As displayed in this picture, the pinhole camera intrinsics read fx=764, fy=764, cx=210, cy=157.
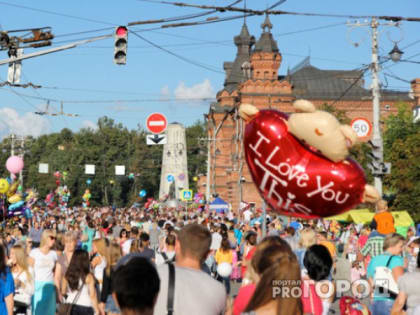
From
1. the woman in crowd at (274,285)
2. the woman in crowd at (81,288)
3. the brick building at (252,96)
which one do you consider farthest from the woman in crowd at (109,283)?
the brick building at (252,96)

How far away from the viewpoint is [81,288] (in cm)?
918

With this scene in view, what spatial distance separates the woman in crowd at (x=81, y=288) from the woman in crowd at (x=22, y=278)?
1.25 m

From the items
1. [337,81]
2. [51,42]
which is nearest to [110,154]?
[337,81]

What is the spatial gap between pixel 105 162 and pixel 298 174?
120919 mm

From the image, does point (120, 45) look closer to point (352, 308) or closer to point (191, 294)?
point (352, 308)

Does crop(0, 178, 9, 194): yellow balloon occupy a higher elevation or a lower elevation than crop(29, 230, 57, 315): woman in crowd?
higher

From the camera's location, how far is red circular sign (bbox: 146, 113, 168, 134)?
2636cm

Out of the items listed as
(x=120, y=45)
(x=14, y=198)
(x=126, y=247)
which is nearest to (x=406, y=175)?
(x=14, y=198)

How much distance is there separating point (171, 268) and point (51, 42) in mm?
15126

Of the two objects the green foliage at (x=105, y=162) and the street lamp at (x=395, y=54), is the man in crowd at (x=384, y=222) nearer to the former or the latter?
the street lamp at (x=395, y=54)

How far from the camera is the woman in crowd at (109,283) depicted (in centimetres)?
888

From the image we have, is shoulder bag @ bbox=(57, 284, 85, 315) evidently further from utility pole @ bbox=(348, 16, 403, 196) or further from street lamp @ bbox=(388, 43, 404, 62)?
street lamp @ bbox=(388, 43, 404, 62)

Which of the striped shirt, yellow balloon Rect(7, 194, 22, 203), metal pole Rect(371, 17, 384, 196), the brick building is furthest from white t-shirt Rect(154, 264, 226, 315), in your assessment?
the brick building

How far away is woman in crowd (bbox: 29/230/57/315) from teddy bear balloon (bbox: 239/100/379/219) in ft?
13.6
